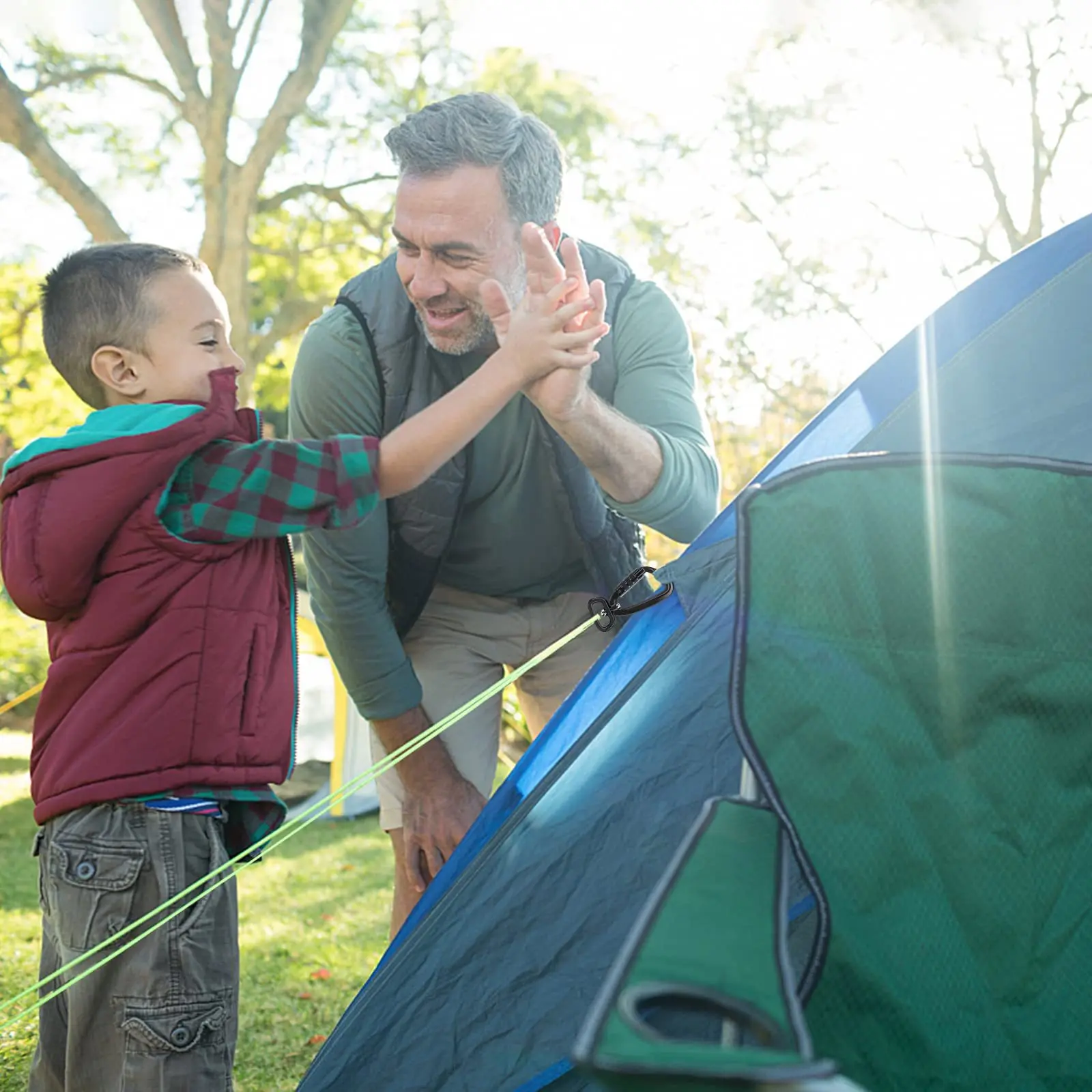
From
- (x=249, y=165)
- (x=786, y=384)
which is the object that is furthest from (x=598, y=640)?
(x=786, y=384)

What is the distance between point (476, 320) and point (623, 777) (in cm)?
95

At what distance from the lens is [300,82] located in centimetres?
873

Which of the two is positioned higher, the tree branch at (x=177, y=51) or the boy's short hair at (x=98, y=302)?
the tree branch at (x=177, y=51)

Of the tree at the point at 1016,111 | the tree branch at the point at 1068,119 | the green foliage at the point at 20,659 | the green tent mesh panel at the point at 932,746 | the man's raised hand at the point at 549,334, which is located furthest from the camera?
→ the tree branch at the point at 1068,119

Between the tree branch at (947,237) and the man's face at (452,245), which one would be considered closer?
the man's face at (452,245)

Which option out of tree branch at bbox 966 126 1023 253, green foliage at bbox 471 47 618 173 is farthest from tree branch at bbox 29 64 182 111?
tree branch at bbox 966 126 1023 253

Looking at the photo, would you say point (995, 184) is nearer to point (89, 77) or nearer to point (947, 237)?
point (947, 237)

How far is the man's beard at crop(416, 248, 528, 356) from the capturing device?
2256 millimetres

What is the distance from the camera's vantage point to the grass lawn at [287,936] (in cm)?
274

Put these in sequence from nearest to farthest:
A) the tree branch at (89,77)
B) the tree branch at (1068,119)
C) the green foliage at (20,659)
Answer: the green foliage at (20,659) < the tree branch at (89,77) < the tree branch at (1068,119)

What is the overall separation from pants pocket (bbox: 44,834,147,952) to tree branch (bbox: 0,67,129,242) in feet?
23.5

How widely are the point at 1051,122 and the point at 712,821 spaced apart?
10238 mm

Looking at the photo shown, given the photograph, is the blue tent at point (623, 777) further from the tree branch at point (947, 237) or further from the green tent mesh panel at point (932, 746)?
the tree branch at point (947, 237)

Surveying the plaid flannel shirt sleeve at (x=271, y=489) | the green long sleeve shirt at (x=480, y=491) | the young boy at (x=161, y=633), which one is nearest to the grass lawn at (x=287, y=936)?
the green long sleeve shirt at (x=480, y=491)
